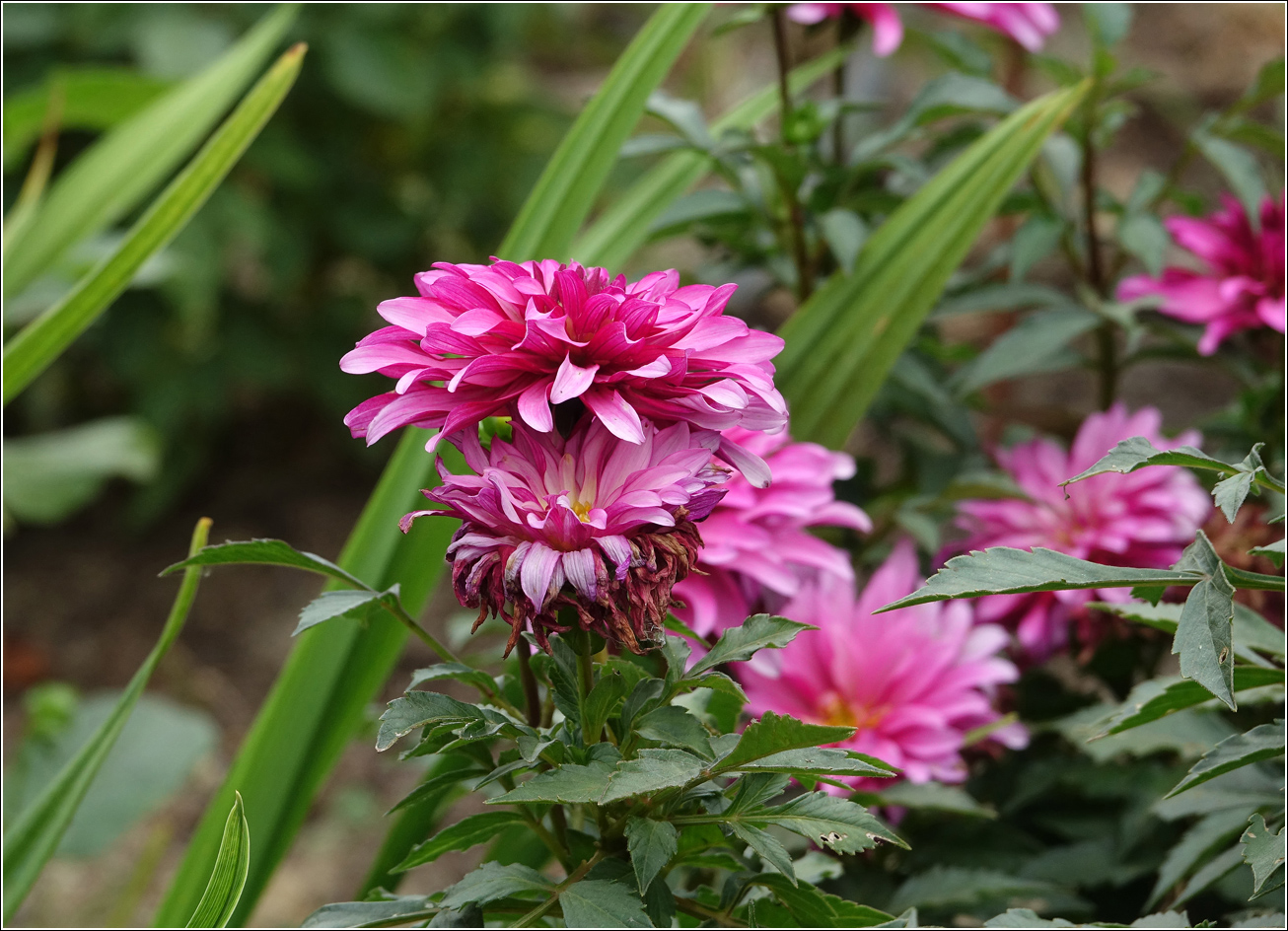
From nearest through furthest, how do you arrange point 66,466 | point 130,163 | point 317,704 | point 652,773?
1. point 652,773
2. point 317,704
3. point 130,163
4. point 66,466

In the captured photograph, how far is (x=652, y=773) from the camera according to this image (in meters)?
0.30

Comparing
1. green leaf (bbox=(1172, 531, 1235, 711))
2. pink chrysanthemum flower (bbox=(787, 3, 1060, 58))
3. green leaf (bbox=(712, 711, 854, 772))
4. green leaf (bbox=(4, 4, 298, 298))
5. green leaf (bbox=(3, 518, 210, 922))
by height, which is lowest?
green leaf (bbox=(3, 518, 210, 922))

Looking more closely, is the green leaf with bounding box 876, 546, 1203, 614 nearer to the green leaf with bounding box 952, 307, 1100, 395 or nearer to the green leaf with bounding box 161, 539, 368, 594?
the green leaf with bounding box 161, 539, 368, 594

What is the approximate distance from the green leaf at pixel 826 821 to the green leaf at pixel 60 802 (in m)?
0.29

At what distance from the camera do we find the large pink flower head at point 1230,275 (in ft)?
1.87

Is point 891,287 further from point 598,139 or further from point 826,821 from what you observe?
point 826,821

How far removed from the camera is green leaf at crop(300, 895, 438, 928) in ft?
1.13

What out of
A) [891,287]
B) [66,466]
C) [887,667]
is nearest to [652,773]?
[887,667]

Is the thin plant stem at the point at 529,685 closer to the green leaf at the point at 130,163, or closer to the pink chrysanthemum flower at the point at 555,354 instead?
the pink chrysanthemum flower at the point at 555,354

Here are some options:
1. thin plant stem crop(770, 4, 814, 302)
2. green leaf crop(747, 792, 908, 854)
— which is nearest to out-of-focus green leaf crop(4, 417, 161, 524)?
thin plant stem crop(770, 4, 814, 302)

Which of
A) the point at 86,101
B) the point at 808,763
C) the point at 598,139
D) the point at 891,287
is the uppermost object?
the point at 86,101

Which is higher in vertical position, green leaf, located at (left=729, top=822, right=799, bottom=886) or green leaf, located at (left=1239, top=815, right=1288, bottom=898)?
green leaf, located at (left=729, top=822, right=799, bottom=886)

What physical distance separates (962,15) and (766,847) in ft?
1.54

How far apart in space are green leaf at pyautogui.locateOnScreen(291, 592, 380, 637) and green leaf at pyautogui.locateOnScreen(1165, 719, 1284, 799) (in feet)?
0.84
